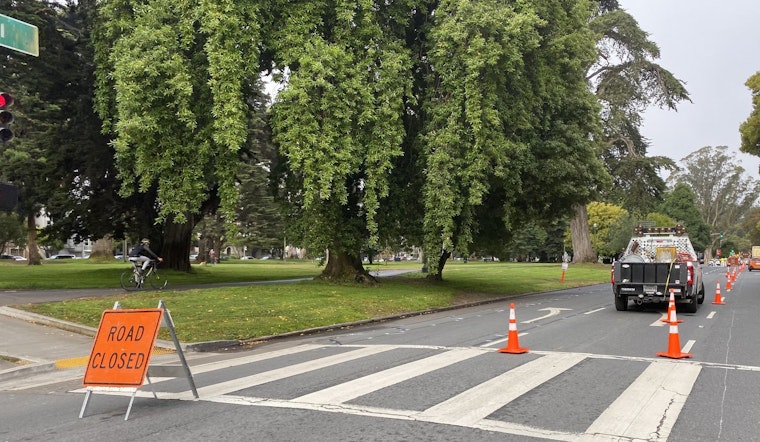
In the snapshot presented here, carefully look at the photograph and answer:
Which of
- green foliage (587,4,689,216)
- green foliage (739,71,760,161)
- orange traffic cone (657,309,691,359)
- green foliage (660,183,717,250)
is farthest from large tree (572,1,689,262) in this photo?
green foliage (660,183,717,250)

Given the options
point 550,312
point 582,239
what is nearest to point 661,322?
point 550,312

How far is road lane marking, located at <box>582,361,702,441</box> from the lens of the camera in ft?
17.5

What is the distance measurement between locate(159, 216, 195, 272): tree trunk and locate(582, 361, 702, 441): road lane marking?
28903mm

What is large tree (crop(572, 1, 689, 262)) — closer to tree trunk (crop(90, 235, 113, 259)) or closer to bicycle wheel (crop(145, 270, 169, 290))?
bicycle wheel (crop(145, 270, 169, 290))

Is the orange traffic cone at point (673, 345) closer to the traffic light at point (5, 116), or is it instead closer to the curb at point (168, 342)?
the curb at point (168, 342)

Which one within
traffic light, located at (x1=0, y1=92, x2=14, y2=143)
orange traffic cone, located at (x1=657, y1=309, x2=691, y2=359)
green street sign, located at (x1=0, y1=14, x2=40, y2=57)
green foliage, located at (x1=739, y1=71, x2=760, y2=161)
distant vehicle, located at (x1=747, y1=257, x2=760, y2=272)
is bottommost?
distant vehicle, located at (x1=747, y1=257, x2=760, y2=272)

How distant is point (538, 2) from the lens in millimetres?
20453

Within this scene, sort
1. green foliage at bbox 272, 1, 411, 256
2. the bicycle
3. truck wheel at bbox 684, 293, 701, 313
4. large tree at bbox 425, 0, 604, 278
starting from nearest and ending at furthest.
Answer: truck wheel at bbox 684, 293, 701, 313, green foliage at bbox 272, 1, 411, 256, large tree at bbox 425, 0, 604, 278, the bicycle

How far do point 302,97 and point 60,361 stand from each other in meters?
10.1

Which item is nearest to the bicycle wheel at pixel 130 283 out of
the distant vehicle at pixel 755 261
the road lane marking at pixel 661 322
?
the road lane marking at pixel 661 322

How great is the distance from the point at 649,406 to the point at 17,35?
9926 mm

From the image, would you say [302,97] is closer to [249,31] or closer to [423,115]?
[249,31]

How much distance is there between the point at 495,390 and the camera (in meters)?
6.87

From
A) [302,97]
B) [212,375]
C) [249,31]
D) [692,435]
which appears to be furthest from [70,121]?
[692,435]
